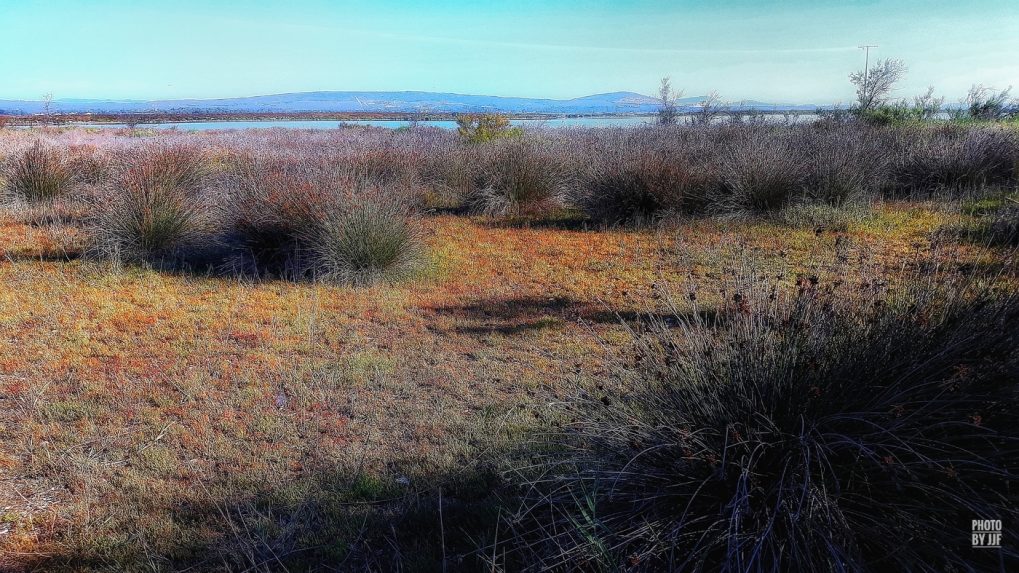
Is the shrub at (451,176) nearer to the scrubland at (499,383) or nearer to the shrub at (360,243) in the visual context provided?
the scrubland at (499,383)

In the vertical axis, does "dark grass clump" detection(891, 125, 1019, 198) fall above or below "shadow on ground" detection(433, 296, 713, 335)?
above

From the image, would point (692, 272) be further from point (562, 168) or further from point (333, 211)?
point (562, 168)

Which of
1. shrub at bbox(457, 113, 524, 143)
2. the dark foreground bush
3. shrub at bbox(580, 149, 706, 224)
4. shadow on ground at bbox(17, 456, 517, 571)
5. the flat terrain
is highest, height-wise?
shrub at bbox(457, 113, 524, 143)

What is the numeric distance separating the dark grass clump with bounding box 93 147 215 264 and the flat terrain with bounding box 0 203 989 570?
50cm

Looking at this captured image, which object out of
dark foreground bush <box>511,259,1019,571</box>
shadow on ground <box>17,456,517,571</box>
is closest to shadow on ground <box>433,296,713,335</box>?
shadow on ground <box>17,456,517,571</box>

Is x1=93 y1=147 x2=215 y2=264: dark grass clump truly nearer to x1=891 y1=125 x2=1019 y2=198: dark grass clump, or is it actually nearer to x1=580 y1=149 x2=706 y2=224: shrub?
x1=580 y1=149 x2=706 y2=224: shrub

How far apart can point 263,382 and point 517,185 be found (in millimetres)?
8321

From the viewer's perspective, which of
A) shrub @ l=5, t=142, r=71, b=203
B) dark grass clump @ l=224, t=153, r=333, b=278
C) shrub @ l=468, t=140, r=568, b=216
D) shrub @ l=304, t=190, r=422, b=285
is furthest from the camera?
shrub @ l=468, t=140, r=568, b=216

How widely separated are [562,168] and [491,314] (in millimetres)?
7615

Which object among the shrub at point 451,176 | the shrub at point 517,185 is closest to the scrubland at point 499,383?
the shrub at point 517,185

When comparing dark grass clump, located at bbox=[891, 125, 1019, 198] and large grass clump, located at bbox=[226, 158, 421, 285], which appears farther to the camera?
dark grass clump, located at bbox=[891, 125, 1019, 198]

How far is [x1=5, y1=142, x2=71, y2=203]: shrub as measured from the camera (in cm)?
1195

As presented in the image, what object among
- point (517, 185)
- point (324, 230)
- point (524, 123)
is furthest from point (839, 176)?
point (524, 123)

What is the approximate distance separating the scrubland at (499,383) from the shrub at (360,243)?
0.04 meters
